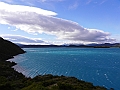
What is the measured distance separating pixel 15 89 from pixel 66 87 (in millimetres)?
10590

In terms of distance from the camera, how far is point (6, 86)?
35.6m

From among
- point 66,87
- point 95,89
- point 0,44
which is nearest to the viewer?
point 66,87

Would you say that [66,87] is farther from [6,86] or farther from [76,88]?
[6,86]

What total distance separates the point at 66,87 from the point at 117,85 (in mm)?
28144

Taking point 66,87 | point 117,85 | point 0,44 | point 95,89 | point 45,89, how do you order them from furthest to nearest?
point 0,44 < point 117,85 < point 95,89 < point 66,87 < point 45,89

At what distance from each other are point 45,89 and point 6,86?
878cm

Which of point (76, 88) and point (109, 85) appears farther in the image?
point (109, 85)

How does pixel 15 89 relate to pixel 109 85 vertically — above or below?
above

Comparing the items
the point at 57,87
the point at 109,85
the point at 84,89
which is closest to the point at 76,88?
the point at 84,89

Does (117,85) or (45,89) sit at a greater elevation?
(45,89)

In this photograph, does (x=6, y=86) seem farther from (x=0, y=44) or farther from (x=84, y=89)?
(x=0, y=44)

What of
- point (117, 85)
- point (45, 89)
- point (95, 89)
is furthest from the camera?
point (117, 85)

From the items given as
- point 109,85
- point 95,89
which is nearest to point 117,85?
point 109,85

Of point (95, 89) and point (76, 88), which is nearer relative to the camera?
point (76, 88)
